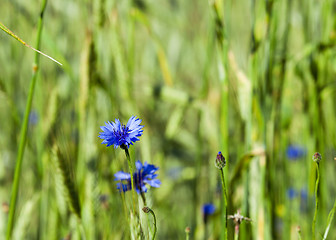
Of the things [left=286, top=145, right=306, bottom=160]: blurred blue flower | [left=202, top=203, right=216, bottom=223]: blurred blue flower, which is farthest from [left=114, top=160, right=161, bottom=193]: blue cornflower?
[left=286, top=145, right=306, bottom=160]: blurred blue flower

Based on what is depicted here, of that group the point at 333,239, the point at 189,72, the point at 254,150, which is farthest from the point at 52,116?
the point at 189,72

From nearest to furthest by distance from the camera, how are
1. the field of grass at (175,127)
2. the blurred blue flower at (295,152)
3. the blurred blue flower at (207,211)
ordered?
the field of grass at (175,127)
the blurred blue flower at (207,211)
the blurred blue flower at (295,152)

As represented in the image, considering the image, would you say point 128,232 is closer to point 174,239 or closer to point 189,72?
point 174,239

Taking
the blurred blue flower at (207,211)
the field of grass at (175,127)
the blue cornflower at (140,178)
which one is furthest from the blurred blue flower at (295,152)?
the blue cornflower at (140,178)

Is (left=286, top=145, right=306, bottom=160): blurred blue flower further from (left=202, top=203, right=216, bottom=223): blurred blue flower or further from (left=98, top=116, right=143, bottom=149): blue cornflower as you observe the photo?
(left=98, top=116, right=143, bottom=149): blue cornflower

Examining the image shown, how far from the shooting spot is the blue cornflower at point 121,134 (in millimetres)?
437

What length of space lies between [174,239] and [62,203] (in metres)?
0.59

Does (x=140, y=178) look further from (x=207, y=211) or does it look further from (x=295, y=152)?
(x=295, y=152)

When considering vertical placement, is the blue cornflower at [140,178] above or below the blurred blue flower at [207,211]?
below

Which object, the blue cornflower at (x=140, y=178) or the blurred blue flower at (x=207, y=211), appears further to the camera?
the blurred blue flower at (x=207, y=211)

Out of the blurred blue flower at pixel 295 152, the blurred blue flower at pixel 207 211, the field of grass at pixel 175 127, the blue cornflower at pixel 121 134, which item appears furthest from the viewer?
the blurred blue flower at pixel 295 152

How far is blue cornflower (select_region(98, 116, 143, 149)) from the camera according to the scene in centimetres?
44

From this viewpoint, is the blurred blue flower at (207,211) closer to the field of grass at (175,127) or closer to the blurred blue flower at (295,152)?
the field of grass at (175,127)

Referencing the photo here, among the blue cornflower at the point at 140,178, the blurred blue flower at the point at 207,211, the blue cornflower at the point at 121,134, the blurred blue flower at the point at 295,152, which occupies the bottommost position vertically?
the blue cornflower at the point at 140,178
